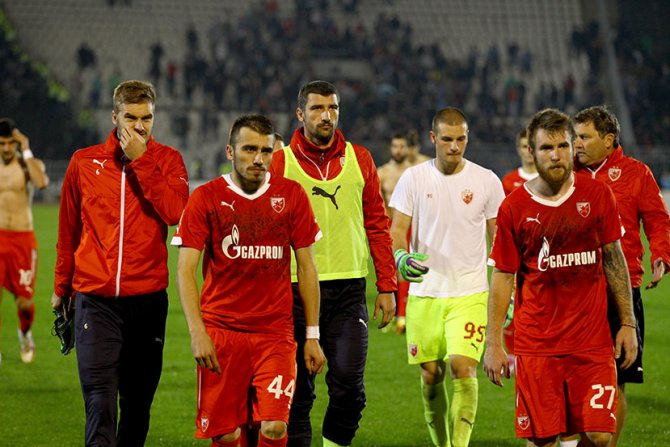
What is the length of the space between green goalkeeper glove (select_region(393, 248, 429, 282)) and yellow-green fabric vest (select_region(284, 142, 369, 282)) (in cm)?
44

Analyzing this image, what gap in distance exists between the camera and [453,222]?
766cm

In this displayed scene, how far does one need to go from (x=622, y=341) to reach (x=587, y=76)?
38992mm

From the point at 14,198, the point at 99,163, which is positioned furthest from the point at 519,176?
the point at 99,163

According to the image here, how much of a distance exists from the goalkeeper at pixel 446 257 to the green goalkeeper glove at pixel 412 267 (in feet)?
0.41

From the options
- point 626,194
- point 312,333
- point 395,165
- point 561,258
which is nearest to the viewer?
point 561,258

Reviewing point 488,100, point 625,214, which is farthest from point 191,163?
point 625,214

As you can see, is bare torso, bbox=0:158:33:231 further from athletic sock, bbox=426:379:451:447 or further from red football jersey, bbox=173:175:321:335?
red football jersey, bbox=173:175:321:335

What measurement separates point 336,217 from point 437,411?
5.29ft

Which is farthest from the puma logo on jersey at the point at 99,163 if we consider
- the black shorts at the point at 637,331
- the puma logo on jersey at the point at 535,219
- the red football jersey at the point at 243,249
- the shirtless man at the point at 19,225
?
the shirtless man at the point at 19,225

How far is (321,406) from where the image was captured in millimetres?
9453

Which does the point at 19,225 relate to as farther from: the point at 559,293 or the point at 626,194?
the point at 559,293

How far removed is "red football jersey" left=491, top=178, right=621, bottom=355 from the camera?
543 centimetres

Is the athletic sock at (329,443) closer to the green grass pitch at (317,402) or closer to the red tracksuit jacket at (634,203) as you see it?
the green grass pitch at (317,402)

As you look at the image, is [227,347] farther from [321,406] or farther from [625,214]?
[321,406]
